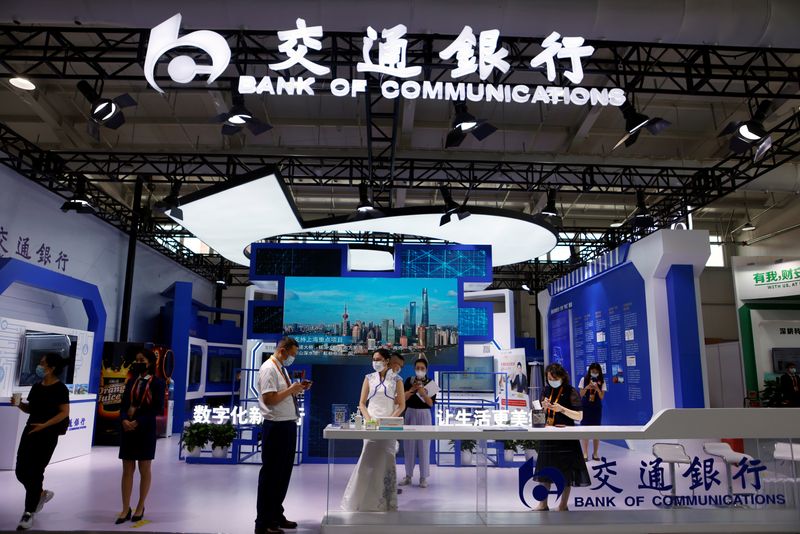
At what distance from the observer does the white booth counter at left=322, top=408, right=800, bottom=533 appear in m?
4.27

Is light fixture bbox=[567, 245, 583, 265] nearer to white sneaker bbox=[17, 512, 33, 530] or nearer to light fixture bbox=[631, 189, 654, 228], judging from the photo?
light fixture bbox=[631, 189, 654, 228]

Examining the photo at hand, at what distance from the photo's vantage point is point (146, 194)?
15.0 metres

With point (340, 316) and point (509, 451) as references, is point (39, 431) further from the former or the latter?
point (340, 316)

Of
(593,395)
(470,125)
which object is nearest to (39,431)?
(470,125)

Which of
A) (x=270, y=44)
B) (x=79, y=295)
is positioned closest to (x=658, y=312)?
(x=270, y=44)

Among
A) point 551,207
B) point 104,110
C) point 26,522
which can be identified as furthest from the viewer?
point 551,207

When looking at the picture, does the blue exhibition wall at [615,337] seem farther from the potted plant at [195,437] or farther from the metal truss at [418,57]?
the potted plant at [195,437]

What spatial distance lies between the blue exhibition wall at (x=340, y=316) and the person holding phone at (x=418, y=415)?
1873mm

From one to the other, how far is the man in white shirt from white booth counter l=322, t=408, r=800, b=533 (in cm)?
34

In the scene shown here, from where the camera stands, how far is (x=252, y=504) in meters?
5.38

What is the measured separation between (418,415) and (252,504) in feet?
6.75

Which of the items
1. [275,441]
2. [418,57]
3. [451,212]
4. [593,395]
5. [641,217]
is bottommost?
[275,441]

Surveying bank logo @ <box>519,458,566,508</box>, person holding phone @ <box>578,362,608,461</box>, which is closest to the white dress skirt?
bank logo @ <box>519,458,566,508</box>

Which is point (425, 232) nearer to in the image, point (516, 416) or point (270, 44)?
point (270, 44)
